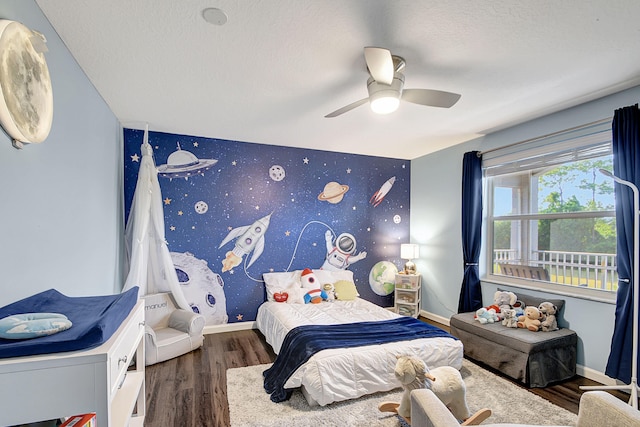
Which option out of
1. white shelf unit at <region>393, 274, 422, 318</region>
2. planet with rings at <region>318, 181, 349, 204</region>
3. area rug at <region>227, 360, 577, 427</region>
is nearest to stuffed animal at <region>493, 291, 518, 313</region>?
area rug at <region>227, 360, 577, 427</region>

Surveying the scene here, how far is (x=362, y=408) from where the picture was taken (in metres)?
2.35

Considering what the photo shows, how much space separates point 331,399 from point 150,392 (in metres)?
1.54

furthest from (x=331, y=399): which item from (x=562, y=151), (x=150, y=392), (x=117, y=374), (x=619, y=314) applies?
(x=562, y=151)

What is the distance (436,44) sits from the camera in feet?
6.37

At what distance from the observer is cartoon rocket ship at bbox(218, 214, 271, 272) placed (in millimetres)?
4105

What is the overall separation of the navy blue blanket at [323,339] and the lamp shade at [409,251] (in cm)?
175

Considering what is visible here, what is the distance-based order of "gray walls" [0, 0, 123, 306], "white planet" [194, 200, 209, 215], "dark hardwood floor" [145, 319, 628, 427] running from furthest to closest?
"white planet" [194, 200, 209, 215] → "dark hardwood floor" [145, 319, 628, 427] → "gray walls" [0, 0, 123, 306]

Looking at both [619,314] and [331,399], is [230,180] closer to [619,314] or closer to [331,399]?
[331,399]

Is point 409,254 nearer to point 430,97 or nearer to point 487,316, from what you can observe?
point 487,316

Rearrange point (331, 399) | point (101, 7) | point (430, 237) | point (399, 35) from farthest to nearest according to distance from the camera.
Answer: point (430, 237), point (331, 399), point (399, 35), point (101, 7)

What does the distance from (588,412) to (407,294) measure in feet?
11.0

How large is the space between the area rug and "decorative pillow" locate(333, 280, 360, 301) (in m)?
1.66

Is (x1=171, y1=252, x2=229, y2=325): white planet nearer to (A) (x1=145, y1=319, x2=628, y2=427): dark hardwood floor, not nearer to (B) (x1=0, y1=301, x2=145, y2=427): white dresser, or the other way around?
(A) (x1=145, y1=319, x2=628, y2=427): dark hardwood floor

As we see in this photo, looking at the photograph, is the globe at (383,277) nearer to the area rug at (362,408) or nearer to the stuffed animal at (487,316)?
the stuffed animal at (487,316)
